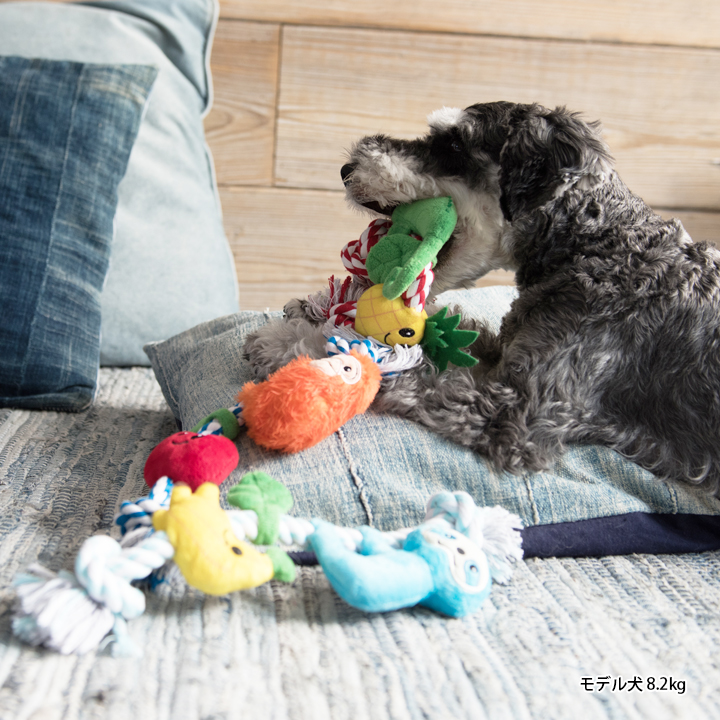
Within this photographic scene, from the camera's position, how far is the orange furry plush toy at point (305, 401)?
75 cm

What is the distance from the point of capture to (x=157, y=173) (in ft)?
4.97

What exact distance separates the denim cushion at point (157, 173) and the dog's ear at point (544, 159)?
832 mm

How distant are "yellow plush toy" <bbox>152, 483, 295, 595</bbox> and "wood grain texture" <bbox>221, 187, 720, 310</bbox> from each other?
1354 millimetres

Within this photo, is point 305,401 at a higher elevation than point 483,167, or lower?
lower

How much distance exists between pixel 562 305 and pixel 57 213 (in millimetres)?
889

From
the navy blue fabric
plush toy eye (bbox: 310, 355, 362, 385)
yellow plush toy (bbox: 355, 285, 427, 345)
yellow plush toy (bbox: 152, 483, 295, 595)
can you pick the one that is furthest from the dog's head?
yellow plush toy (bbox: 152, 483, 295, 595)

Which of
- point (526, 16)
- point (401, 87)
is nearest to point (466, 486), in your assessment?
point (401, 87)

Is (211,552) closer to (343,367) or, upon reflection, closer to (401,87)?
(343,367)

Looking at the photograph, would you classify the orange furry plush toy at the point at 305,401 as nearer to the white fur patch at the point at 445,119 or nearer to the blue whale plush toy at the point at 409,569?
the blue whale plush toy at the point at 409,569

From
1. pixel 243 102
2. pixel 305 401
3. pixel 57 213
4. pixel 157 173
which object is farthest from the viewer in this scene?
pixel 243 102

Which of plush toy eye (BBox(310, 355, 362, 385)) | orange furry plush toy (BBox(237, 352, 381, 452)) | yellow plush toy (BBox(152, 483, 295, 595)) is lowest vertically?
yellow plush toy (BBox(152, 483, 295, 595))

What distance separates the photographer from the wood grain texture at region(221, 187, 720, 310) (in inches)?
74.5

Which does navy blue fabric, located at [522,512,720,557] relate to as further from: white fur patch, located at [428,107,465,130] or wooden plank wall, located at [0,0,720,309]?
wooden plank wall, located at [0,0,720,309]

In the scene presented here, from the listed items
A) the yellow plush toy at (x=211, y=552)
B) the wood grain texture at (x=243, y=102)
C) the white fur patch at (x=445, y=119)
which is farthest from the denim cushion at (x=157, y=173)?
the yellow plush toy at (x=211, y=552)
